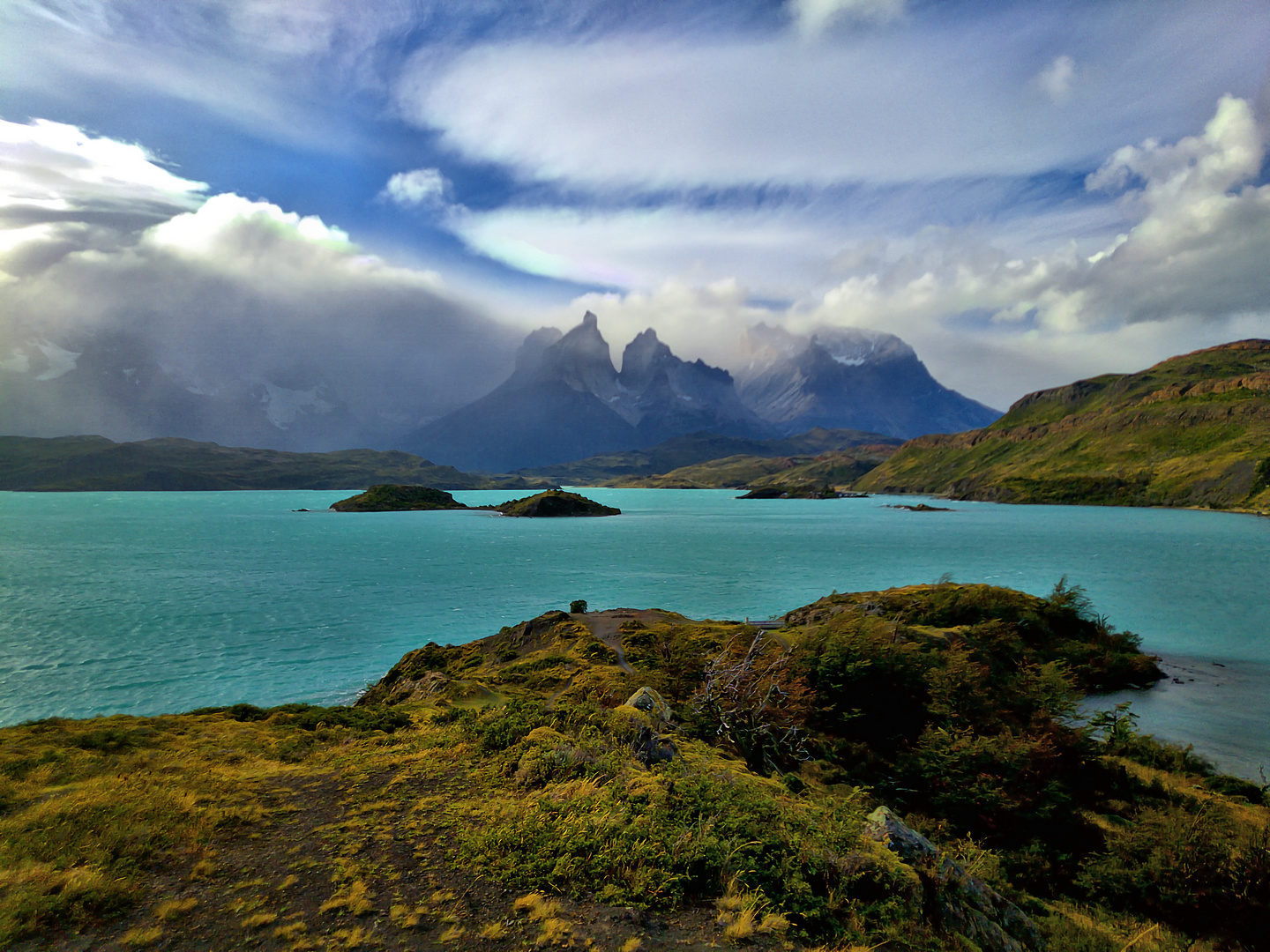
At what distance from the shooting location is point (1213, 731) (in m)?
35.3

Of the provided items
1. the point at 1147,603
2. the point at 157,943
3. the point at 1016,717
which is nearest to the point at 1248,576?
the point at 1147,603

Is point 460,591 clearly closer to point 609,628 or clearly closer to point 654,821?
point 609,628

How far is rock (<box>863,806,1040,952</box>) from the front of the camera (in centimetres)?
1188

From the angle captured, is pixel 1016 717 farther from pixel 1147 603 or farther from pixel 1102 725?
pixel 1147 603

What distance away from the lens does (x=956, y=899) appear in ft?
40.4

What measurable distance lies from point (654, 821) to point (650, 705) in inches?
365

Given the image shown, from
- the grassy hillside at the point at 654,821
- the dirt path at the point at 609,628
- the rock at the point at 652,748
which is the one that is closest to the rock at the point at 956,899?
the grassy hillside at the point at 654,821

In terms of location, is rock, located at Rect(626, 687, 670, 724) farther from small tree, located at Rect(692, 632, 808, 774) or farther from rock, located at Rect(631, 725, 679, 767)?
rock, located at Rect(631, 725, 679, 767)

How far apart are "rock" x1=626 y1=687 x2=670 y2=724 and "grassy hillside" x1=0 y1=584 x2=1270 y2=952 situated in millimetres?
135

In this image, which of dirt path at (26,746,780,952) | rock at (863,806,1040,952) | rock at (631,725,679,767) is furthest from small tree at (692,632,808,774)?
dirt path at (26,746,780,952)

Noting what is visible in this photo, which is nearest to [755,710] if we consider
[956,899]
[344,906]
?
[956,899]

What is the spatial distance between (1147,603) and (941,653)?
2395 inches

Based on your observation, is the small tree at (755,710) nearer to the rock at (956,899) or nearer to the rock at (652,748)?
the rock at (652,748)

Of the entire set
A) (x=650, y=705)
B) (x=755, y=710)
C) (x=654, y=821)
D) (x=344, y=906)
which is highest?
(x=654, y=821)
